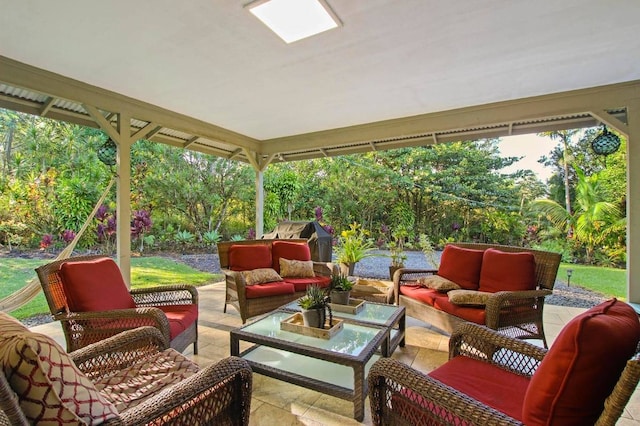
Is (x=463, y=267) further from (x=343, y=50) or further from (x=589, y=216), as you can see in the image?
(x=589, y=216)

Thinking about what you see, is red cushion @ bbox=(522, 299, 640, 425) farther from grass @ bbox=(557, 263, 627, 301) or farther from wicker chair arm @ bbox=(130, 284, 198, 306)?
grass @ bbox=(557, 263, 627, 301)

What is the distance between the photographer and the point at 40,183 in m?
6.38

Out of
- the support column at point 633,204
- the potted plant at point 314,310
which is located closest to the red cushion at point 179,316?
the potted plant at point 314,310

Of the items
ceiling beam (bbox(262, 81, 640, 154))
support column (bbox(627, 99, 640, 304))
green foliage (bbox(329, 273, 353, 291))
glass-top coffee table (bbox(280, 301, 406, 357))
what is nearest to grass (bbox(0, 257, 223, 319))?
ceiling beam (bbox(262, 81, 640, 154))

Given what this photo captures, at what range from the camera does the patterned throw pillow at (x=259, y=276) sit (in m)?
3.53

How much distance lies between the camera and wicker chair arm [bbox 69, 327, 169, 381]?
154cm

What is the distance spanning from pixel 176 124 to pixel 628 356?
5.13 metres

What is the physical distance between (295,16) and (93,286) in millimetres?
2520

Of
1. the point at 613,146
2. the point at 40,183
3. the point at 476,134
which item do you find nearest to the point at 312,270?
the point at 476,134

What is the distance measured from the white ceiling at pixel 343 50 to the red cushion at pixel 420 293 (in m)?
2.29

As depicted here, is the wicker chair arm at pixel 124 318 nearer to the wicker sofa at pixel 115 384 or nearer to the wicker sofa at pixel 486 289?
the wicker sofa at pixel 115 384

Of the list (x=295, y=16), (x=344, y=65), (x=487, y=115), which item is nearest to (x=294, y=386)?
(x=295, y=16)

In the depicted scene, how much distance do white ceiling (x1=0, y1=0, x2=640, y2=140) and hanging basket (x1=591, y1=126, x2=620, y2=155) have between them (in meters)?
0.70

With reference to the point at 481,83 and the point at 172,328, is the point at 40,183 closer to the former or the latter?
the point at 172,328
